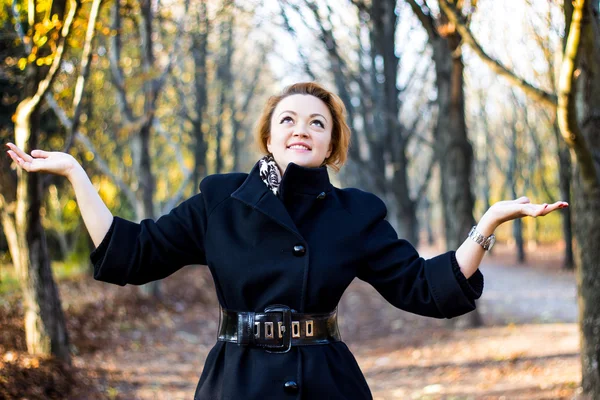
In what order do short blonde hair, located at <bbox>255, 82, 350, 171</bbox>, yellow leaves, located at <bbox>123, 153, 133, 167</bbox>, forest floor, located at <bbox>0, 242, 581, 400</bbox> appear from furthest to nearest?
yellow leaves, located at <bbox>123, 153, 133, 167</bbox> → forest floor, located at <bbox>0, 242, 581, 400</bbox> → short blonde hair, located at <bbox>255, 82, 350, 171</bbox>

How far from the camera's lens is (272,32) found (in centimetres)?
1908

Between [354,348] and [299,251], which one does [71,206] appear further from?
[299,251]

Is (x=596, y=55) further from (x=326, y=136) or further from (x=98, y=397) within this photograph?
(x=98, y=397)

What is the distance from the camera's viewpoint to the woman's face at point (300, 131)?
9.75ft

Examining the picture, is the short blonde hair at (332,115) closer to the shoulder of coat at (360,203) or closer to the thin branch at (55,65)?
the shoulder of coat at (360,203)

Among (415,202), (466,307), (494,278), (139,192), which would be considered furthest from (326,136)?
(494,278)

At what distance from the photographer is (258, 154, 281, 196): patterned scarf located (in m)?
2.95

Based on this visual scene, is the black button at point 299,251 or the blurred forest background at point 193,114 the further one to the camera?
the blurred forest background at point 193,114

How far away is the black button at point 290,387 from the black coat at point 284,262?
15 mm

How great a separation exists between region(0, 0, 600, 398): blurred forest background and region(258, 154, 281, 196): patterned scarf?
224 cm

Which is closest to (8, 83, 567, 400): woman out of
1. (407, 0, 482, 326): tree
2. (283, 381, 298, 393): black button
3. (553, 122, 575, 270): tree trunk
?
(283, 381, 298, 393): black button

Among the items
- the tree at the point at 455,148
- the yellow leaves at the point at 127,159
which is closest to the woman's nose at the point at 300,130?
the tree at the point at 455,148

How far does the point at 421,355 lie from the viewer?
30.6ft

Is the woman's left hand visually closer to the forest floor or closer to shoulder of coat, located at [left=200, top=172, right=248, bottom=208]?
shoulder of coat, located at [left=200, top=172, right=248, bottom=208]
